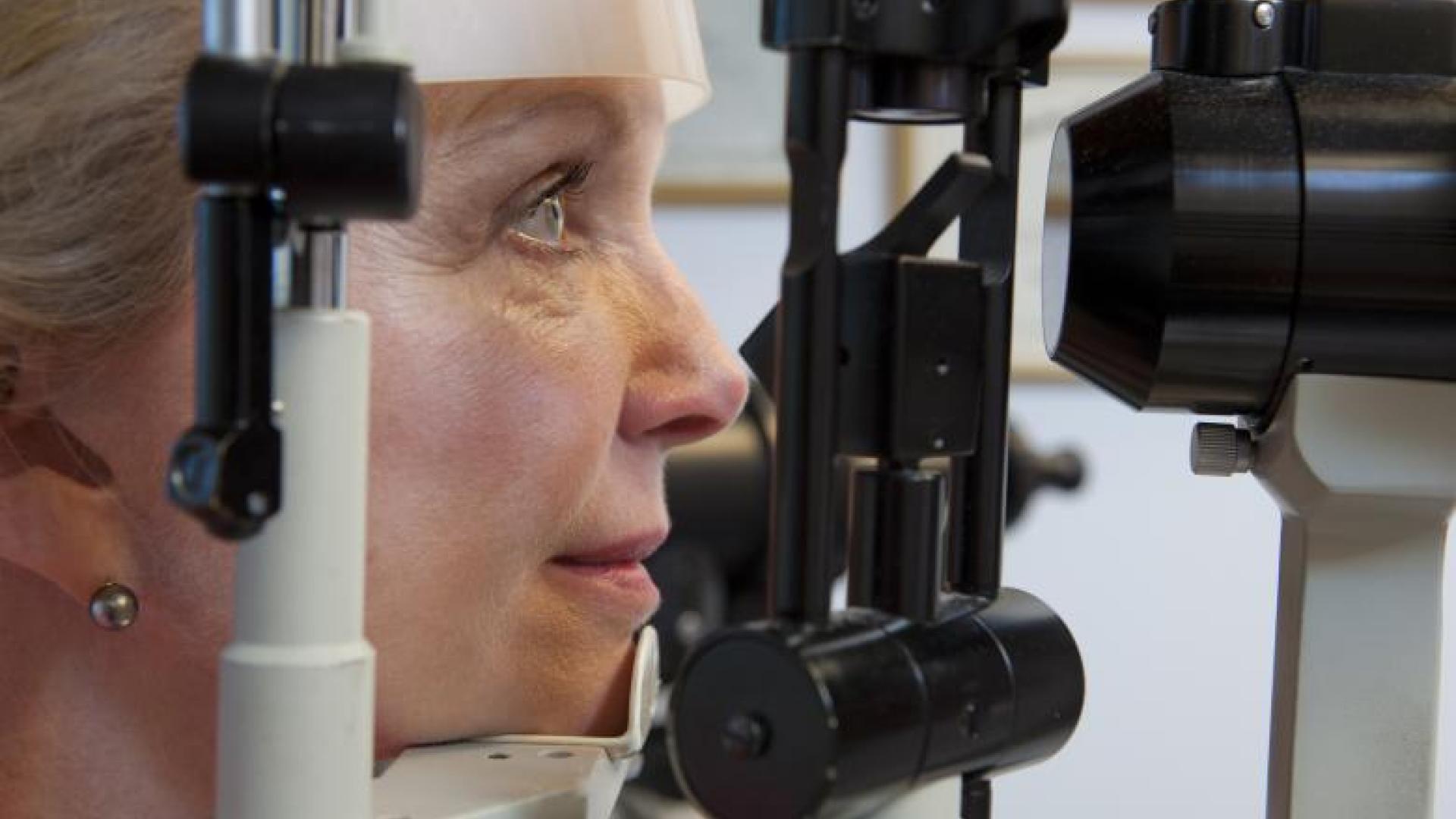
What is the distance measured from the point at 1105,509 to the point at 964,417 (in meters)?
2.04

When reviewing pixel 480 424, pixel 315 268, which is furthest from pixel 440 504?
pixel 315 268

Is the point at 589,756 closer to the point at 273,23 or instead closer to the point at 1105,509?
the point at 273,23

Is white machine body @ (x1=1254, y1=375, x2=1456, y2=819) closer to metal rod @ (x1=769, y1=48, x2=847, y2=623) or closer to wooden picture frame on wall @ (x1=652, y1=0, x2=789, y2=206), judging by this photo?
metal rod @ (x1=769, y1=48, x2=847, y2=623)

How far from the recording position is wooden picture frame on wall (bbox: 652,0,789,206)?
2.50 m

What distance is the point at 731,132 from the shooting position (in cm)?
254

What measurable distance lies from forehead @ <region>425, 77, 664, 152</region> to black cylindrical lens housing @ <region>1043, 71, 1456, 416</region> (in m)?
0.25

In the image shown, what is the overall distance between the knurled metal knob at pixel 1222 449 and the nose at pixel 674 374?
0.25 meters

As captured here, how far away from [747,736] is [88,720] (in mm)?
429

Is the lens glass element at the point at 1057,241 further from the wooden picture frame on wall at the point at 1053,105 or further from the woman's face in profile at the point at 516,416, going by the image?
the wooden picture frame on wall at the point at 1053,105

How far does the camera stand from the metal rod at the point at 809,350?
0.48m

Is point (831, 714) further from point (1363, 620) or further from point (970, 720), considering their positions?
point (1363, 620)

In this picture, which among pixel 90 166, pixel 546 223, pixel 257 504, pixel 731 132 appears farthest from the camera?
pixel 731 132

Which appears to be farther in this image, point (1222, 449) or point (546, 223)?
point (546, 223)

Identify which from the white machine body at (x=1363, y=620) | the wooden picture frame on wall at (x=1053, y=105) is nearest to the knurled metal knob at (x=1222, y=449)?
the white machine body at (x=1363, y=620)
